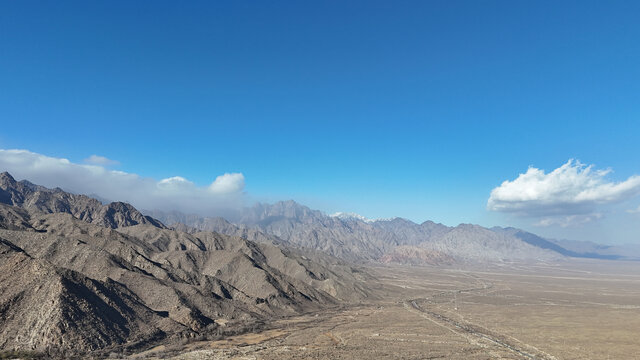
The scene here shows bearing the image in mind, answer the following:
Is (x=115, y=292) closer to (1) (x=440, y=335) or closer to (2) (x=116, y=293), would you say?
(2) (x=116, y=293)

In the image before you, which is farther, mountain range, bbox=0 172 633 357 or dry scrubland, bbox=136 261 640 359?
dry scrubland, bbox=136 261 640 359

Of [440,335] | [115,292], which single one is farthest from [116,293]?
[440,335]

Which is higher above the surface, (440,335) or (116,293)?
(116,293)

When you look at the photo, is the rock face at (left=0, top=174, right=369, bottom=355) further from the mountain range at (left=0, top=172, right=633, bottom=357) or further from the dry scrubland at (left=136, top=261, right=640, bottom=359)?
the dry scrubland at (left=136, top=261, right=640, bottom=359)

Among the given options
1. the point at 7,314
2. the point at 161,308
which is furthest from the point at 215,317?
the point at 7,314

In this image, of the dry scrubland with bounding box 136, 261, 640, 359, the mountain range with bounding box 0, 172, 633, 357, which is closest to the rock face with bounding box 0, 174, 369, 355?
the mountain range with bounding box 0, 172, 633, 357

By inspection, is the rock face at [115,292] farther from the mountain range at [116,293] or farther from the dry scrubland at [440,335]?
the dry scrubland at [440,335]

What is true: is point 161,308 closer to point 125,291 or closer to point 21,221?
point 125,291

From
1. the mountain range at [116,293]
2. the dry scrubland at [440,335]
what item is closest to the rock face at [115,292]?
the mountain range at [116,293]
